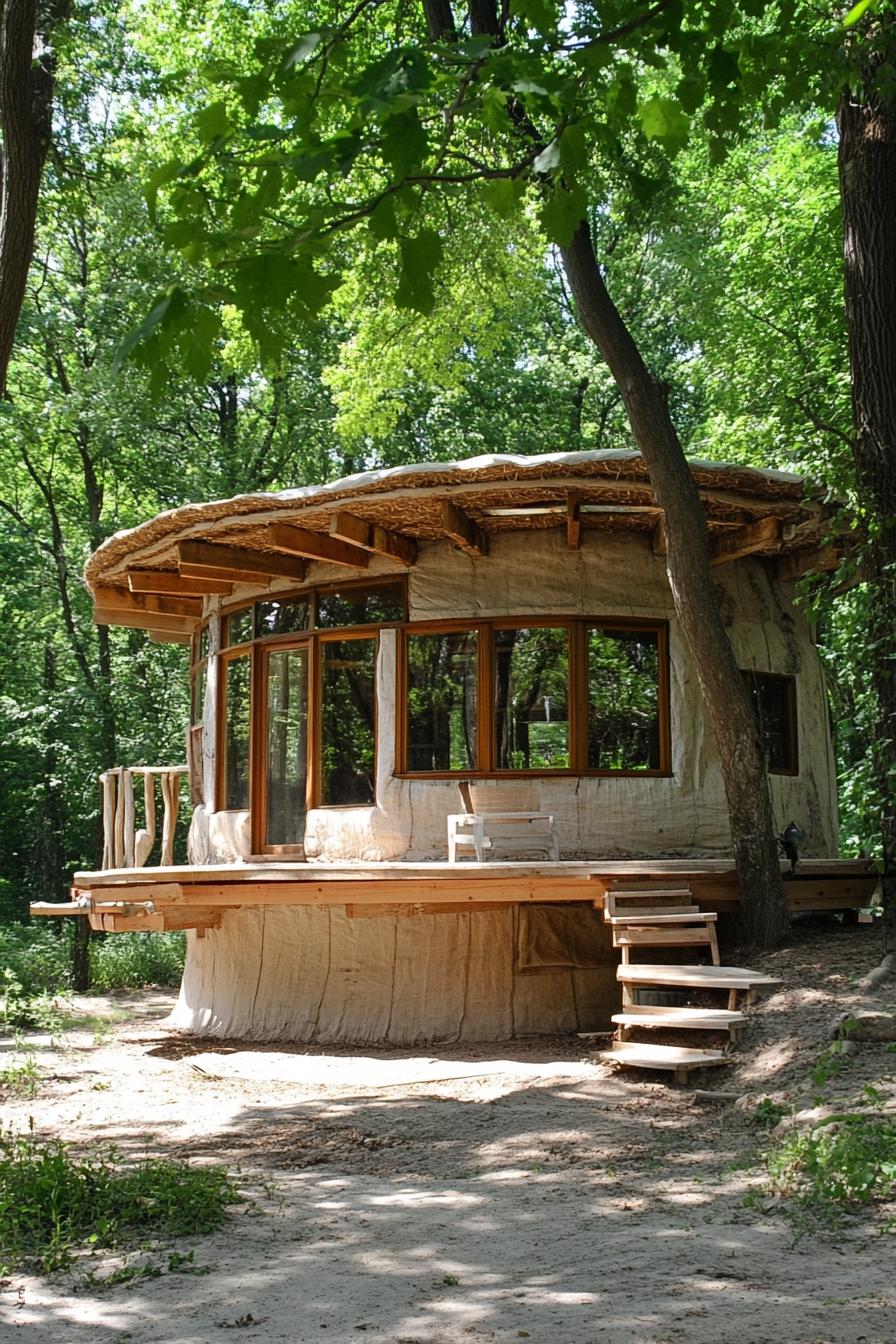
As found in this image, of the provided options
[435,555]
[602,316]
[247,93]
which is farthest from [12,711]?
[247,93]

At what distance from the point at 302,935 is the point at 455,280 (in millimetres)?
6532

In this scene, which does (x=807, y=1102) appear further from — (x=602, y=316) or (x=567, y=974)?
(x=602, y=316)

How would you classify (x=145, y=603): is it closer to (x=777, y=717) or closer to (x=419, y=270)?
(x=777, y=717)

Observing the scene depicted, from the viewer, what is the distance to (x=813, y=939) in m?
9.11

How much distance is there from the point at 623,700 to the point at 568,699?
0.48 m

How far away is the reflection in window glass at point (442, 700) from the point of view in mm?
10625

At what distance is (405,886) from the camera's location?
372 inches

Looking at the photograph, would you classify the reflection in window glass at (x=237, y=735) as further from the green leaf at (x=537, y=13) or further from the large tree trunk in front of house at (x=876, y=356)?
the green leaf at (x=537, y=13)

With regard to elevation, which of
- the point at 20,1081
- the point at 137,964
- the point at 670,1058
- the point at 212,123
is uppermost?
the point at 212,123

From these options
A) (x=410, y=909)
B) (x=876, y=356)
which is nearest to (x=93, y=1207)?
(x=410, y=909)

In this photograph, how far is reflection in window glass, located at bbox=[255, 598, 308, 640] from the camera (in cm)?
1158

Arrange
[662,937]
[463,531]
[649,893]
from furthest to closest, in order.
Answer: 1. [463,531]
2. [649,893]
3. [662,937]

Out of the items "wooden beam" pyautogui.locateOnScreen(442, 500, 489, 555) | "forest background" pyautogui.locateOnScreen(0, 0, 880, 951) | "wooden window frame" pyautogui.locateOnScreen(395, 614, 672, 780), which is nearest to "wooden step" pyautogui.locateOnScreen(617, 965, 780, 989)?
"forest background" pyautogui.locateOnScreen(0, 0, 880, 951)

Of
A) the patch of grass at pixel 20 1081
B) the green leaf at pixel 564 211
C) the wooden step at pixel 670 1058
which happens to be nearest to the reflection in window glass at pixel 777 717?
the wooden step at pixel 670 1058
